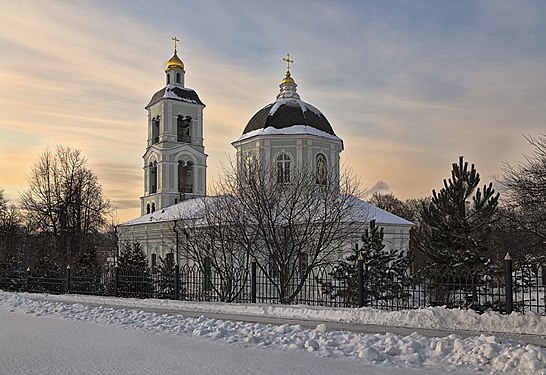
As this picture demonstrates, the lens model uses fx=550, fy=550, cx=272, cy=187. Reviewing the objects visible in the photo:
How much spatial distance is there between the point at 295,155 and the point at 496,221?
1350 cm

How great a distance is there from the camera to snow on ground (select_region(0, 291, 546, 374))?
267 inches

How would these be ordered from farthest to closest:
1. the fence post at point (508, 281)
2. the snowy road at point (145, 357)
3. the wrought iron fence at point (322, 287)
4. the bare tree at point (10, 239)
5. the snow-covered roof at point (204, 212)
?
the bare tree at point (10, 239), the snow-covered roof at point (204, 212), the wrought iron fence at point (322, 287), the fence post at point (508, 281), the snowy road at point (145, 357)

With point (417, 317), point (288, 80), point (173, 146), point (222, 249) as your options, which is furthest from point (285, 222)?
point (173, 146)

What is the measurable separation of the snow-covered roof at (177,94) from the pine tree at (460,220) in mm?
25204

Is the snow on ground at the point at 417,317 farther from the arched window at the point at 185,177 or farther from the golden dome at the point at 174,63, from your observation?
the golden dome at the point at 174,63

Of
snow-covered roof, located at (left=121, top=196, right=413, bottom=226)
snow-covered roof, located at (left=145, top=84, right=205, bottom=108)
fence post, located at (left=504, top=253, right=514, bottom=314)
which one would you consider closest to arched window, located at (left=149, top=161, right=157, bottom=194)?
snow-covered roof, located at (left=121, top=196, right=413, bottom=226)

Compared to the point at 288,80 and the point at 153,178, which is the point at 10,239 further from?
the point at 288,80

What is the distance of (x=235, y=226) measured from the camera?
18328 millimetres

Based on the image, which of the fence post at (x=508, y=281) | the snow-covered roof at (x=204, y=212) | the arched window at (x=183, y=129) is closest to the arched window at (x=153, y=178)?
the arched window at (x=183, y=129)

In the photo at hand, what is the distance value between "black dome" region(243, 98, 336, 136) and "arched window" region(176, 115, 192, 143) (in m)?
9.73

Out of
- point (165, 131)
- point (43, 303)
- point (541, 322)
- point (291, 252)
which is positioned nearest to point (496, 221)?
point (291, 252)

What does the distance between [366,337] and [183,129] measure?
111 feet

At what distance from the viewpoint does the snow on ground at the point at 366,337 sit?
267 inches

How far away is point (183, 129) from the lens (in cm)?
4066
